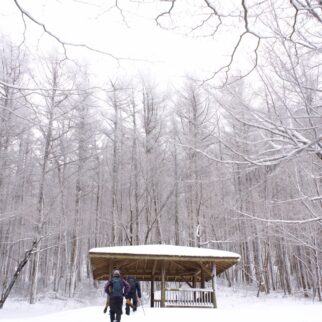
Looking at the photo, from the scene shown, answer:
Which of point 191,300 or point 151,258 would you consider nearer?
point 151,258

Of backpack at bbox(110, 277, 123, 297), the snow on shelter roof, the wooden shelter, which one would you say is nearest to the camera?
backpack at bbox(110, 277, 123, 297)

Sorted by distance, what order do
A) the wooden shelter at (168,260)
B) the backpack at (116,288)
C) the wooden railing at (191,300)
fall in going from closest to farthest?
1. the backpack at (116,288)
2. the wooden shelter at (168,260)
3. the wooden railing at (191,300)

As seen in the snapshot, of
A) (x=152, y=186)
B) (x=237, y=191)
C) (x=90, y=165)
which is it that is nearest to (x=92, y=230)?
(x=90, y=165)

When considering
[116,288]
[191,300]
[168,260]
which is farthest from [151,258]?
[116,288]

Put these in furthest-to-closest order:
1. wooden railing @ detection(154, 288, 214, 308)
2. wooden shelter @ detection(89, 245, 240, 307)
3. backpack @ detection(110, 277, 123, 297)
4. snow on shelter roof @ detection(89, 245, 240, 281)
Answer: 1. wooden railing @ detection(154, 288, 214, 308)
2. wooden shelter @ detection(89, 245, 240, 307)
3. snow on shelter roof @ detection(89, 245, 240, 281)
4. backpack @ detection(110, 277, 123, 297)

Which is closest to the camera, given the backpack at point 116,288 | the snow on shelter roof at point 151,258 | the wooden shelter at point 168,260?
the backpack at point 116,288

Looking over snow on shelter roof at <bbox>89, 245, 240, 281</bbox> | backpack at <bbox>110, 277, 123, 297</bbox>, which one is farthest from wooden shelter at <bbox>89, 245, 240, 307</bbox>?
backpack at <bbox>110, 277, 123, 297</bbox>

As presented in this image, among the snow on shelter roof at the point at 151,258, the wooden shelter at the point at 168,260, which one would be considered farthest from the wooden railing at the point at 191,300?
the snow on shelter roof at the point at 151,258

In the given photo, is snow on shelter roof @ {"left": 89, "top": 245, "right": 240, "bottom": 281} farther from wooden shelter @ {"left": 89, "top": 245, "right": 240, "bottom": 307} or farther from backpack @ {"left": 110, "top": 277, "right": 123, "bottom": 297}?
backpack @ {"left": 110, "top": 277, "right": 123, "bottom": 297}

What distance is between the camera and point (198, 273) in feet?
55.4

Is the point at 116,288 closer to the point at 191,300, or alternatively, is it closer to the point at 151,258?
the point at 151,258

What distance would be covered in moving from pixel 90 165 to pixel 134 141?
3965 mm

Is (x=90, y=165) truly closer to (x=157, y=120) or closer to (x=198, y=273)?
(x=157, y=120)

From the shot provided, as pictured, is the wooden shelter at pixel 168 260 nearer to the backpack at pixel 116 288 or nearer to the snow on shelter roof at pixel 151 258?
the snow on shelter roof at pixel 151 258
